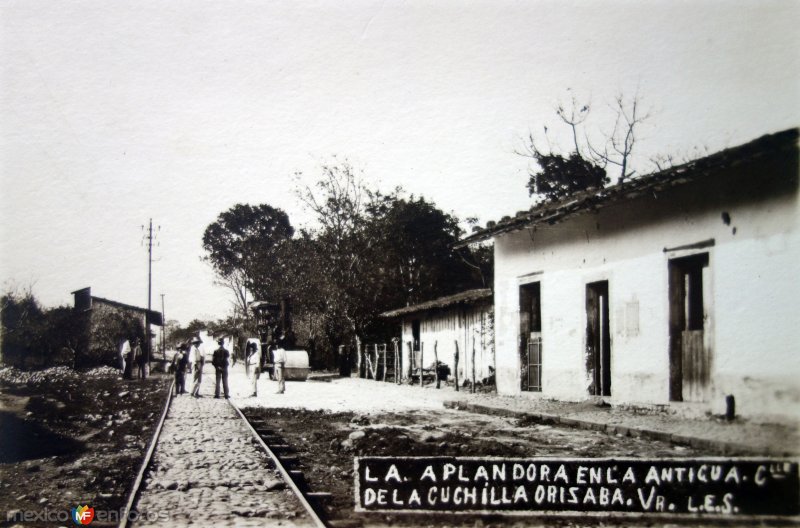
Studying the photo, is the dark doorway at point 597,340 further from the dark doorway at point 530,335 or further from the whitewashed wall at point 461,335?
the whitewashed wall at point 461,335

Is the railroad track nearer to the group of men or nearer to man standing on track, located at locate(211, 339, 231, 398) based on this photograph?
man standing on track, located at locate(211, 339, 231, 398)

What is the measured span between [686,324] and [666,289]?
1.90ft

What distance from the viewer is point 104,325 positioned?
3669cm

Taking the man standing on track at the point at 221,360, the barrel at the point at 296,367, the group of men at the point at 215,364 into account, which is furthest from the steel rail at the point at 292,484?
the barrel at the point at 296,367

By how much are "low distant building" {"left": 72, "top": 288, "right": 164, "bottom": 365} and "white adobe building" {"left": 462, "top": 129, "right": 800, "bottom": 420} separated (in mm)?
25908

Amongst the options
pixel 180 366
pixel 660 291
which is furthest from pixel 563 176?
pixel 180 366

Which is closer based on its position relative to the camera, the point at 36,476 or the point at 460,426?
the point at 36,476

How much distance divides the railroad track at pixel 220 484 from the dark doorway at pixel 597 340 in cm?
588

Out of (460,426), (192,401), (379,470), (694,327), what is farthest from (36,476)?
(192,401)

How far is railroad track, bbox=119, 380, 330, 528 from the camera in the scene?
5.08 meters

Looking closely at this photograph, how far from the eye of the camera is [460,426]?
36.0 ft

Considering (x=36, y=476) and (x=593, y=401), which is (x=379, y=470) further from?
(x=593, y=401)

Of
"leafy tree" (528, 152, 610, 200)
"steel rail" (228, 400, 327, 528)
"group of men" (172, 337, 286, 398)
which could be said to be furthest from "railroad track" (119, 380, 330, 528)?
"leafy tree" (528, 152, 610, 200)

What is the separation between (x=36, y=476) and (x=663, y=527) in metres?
5.95
